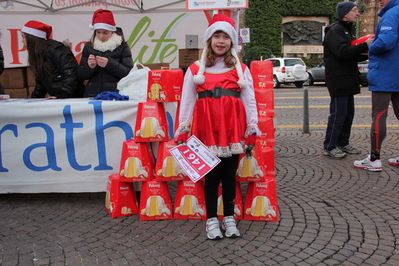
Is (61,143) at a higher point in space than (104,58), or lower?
lower

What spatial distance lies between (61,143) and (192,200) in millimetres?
1541

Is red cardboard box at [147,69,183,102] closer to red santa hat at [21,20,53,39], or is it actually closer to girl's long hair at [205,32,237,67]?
girl's long hair at [205,32,237,67]

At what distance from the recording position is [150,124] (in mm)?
3756

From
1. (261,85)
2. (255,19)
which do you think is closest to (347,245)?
(261,85)

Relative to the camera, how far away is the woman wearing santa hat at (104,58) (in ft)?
14.9

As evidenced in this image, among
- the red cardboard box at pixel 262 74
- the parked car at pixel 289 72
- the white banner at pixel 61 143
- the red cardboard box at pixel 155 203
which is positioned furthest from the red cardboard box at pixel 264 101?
the parked car at pixel 289 72

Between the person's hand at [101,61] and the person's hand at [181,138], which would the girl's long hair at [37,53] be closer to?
the person's hand at [101,61]

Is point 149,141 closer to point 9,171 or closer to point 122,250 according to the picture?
point 122,250

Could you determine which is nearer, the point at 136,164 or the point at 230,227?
the point at 230,227

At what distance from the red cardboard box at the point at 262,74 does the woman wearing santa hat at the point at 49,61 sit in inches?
83.7

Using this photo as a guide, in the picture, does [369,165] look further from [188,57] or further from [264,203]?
[188,57]

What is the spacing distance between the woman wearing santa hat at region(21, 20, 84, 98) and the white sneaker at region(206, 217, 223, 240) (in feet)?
8.14

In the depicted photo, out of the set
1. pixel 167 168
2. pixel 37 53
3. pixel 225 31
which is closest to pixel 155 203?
pixel 167 168

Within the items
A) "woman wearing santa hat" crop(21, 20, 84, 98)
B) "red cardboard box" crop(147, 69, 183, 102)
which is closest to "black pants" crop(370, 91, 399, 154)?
"red cardboard box" crop(147, 69, 183, 102)
